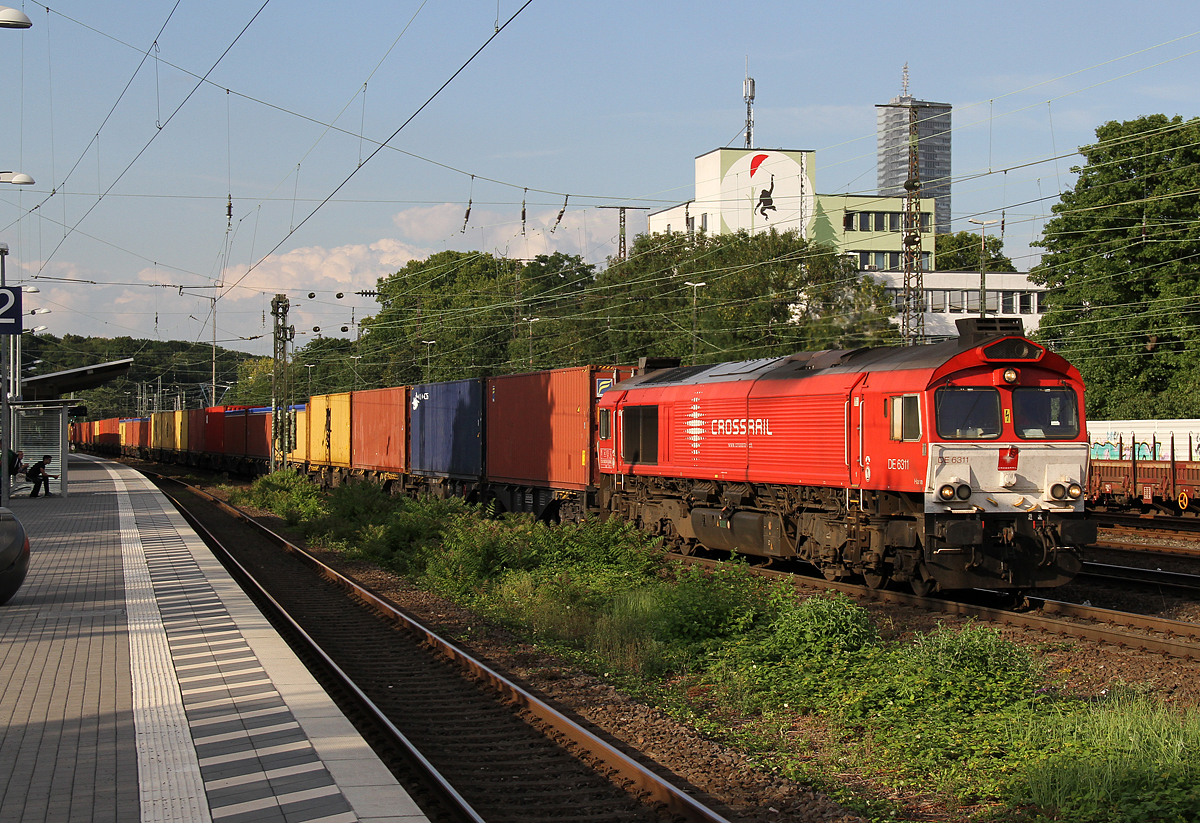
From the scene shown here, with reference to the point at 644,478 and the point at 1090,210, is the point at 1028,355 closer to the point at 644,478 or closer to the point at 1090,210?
the point at 644,478

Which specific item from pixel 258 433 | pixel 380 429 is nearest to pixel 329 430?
pixel 380 429

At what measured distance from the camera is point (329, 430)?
43062 millimetres

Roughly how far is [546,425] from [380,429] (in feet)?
45.0

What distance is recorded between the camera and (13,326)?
1861 centimetres

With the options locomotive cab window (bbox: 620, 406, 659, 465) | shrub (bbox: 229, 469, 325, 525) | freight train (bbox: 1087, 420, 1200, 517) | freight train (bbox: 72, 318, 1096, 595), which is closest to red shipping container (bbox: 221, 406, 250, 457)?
shrub (bbox: 229, 469, 325, 525)

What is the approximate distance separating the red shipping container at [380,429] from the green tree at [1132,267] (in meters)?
30.1

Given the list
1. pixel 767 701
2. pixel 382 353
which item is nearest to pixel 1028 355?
pixel 767 701

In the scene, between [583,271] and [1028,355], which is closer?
[1028,355]

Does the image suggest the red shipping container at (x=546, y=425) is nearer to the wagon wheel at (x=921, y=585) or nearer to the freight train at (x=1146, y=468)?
the wagon wheel at (x=921, y=585)

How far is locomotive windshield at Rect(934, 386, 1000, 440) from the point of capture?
1350 centimetres

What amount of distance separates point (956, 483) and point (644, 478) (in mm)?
8596

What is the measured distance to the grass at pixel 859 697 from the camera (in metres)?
6.62

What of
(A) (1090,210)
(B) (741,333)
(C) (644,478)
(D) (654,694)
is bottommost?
(D) (654,694)

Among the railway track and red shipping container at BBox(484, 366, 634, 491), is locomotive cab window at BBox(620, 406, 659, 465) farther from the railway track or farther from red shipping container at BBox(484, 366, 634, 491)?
the railway track
